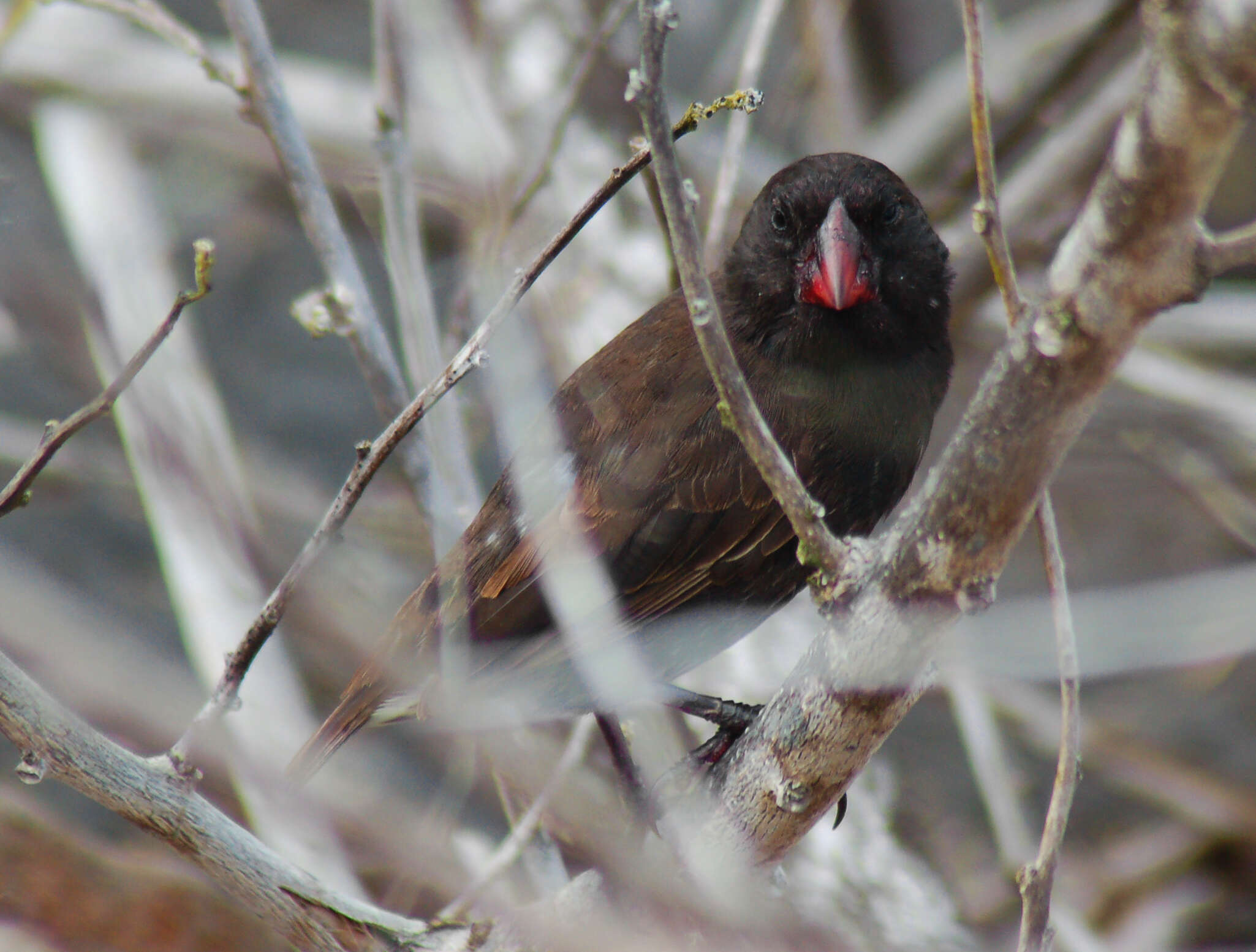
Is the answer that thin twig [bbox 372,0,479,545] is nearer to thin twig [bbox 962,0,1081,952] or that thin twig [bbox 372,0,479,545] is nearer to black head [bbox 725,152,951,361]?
black head [bbox 725,152,951,361]

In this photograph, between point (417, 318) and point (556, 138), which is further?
point (556, 138)

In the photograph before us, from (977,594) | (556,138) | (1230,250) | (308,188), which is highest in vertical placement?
(556,138)

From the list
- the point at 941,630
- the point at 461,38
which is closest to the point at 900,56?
the point at 461,38

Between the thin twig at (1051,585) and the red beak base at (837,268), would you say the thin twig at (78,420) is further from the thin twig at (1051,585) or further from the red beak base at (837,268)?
the red beak base at (837,268)

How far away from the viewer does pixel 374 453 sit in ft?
5.51

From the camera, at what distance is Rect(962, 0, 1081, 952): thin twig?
1401 mm

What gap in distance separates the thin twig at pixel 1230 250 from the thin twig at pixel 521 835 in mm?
954

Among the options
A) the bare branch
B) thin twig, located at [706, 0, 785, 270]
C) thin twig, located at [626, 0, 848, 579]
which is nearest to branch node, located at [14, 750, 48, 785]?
the bare branch

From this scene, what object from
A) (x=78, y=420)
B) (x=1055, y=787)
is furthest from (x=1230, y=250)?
(x=78, y=420)

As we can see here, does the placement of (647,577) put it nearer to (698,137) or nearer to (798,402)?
(798,402)

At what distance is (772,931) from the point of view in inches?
71.1

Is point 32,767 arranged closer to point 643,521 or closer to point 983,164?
point 643,521

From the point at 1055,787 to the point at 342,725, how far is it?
1.44 metres

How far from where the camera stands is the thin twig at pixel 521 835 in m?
1.66
